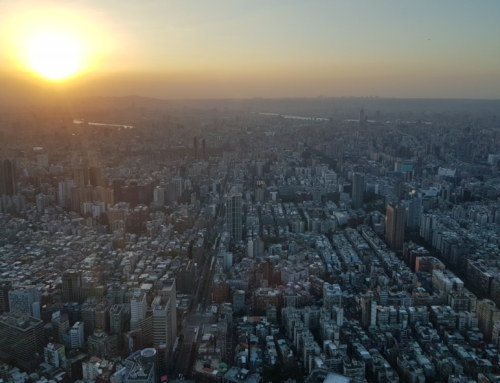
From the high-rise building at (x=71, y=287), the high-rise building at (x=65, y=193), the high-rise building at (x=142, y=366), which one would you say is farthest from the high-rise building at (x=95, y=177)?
the high-rise building at (x=142, y=366)

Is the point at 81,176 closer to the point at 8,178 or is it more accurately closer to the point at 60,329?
the point at 8,178

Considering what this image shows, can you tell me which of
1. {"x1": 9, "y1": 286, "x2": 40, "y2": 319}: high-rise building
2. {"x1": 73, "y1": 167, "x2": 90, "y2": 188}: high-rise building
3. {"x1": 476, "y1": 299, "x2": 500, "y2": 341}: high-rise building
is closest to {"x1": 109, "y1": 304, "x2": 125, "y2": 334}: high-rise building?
{"x1": 9, "y1": 286, "x2": 40, "y2": 319}: high-rise building

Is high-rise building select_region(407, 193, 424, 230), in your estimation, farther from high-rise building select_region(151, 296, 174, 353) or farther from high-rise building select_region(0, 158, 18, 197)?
high-rise building select_region(0, 158, 18, 197)

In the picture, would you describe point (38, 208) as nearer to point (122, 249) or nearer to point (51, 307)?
point (122, 249)

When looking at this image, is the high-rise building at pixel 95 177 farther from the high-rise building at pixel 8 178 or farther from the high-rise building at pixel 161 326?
the high-rise building at pixel 161 326

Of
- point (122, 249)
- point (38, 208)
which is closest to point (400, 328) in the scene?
point (122, 249)
